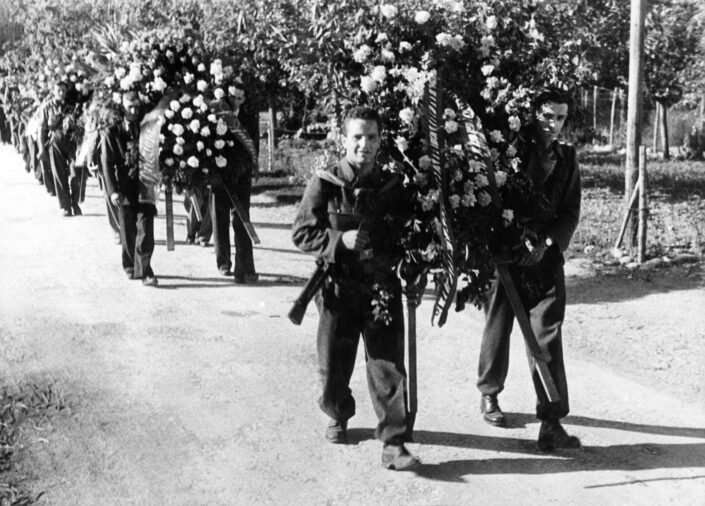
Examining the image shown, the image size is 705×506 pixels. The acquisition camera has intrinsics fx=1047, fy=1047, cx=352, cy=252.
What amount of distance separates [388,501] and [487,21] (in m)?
2.64

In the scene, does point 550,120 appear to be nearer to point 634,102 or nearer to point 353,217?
point 353,217

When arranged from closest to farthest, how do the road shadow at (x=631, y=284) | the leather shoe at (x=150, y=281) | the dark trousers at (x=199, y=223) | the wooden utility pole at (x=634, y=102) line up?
the road shadow at (x=631, y=284) < the leather shoe at (x=150, y=281) < the wooden utility pole at (x=634, y=102) < the dark trousers at (x=199, y=223)

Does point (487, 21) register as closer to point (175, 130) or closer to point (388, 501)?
point (388, 501)

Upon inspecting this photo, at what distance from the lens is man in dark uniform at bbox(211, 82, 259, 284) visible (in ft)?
33.8

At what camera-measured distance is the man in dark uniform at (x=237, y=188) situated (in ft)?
33.8

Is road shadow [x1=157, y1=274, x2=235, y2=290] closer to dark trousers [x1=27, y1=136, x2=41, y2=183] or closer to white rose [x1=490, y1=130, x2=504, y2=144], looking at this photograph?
white rose [x1=490, y1=130, x2=504, y2=144]

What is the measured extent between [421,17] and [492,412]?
2432mm

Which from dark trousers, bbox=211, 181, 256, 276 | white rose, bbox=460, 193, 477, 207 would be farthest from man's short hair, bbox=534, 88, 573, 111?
dark trousers, bbox=211, 181, 256, 276

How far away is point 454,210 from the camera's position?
5.62 m

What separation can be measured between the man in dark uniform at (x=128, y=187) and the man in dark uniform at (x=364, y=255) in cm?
495

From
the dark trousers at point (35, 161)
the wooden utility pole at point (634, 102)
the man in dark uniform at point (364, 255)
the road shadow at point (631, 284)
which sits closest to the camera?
the man in dark uniform at point (364, 255)

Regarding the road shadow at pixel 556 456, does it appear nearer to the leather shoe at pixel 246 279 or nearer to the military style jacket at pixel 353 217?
the military style jacket at pixel 353 217

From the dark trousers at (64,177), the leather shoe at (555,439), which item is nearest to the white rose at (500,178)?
the leather shoe at (555,439)

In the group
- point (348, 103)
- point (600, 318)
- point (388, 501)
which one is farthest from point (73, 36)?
point (388, 501)
